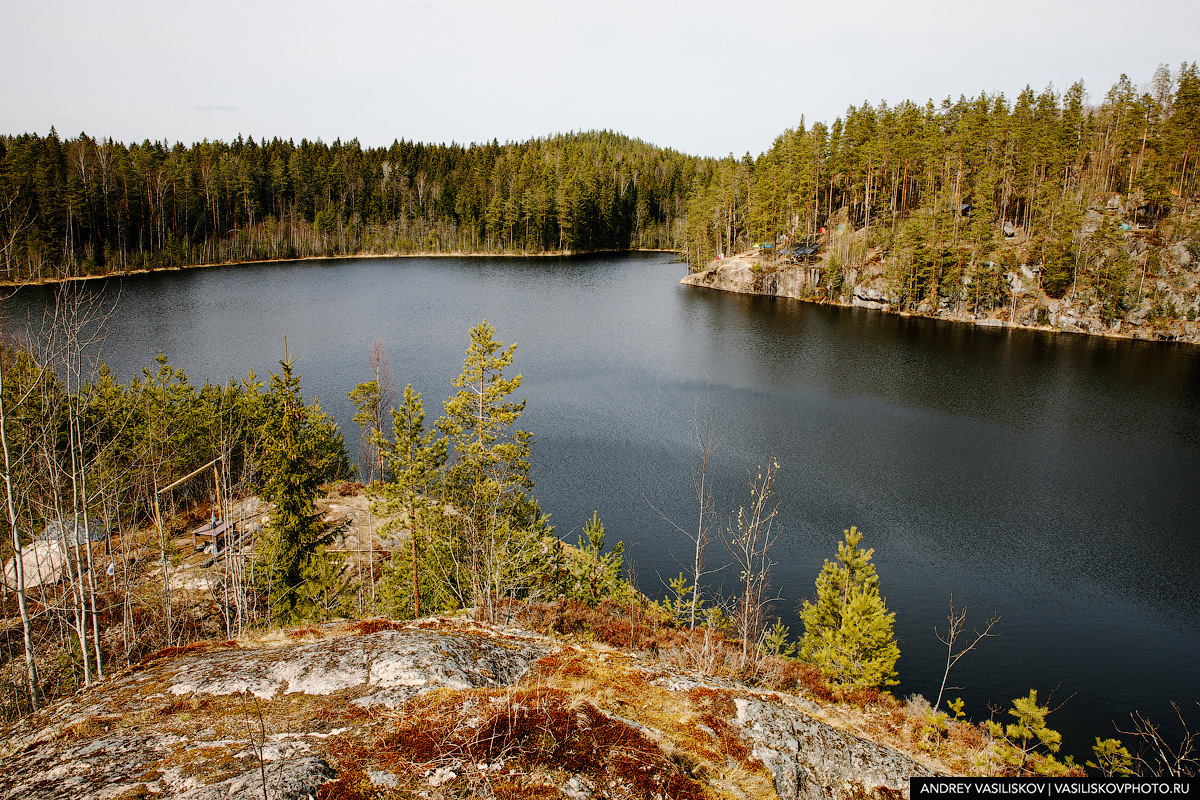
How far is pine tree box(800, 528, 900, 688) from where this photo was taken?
44.1 ft

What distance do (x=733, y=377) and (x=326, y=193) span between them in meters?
107

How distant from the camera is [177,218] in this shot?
101 meters

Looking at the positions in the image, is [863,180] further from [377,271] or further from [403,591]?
[403,591]

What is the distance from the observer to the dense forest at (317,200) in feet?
276

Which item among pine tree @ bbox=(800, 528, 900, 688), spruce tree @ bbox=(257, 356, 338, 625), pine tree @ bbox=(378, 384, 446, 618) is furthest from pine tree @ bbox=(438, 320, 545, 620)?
pine tree @ bbox=(800, 528, 900, 688)

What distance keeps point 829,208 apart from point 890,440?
206 ft

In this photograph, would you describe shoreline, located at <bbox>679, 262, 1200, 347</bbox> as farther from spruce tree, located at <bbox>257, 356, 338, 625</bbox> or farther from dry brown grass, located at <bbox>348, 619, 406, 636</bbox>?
dry brown grass, located at <bbox>348, 619, 406, 636</bbox>

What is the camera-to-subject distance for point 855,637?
45.1ft

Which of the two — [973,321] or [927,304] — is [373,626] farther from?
[927,304]

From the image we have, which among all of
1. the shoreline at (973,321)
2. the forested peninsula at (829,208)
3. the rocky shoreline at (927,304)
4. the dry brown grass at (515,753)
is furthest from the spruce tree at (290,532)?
the rocky shoreline at (927,304)

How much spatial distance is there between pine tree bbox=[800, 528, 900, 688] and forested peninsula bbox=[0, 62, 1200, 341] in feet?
208

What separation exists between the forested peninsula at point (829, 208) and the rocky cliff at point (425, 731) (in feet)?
223

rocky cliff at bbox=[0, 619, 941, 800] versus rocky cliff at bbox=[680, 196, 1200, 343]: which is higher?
rocky cliff at bbox=[680, 196, 1200, 343]

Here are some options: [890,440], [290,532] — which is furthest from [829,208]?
[290,532]
